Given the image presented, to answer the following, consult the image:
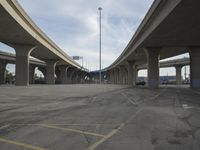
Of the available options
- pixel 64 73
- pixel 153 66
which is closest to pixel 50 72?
pixel 64 73

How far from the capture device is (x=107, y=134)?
7676 millimetres

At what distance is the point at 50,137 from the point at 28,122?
2.79m

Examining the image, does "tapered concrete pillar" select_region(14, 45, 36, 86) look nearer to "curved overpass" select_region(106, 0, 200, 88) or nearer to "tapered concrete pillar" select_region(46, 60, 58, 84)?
"curved overpass" select_region(106, 0, 200, 88)

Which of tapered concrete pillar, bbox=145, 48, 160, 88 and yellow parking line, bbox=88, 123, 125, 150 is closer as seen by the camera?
yellow parking line, bbox=88, 123, 125, 150

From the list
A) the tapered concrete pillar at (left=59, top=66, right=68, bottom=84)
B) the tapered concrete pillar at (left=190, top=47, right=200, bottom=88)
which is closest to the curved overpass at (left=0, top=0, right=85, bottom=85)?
the tapered concrete pillar at (left=190, top=47, right=200, bottom=88)

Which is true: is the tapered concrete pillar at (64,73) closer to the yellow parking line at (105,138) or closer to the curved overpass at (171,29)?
the curved overpass at (171,29)

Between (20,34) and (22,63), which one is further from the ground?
(20,34)

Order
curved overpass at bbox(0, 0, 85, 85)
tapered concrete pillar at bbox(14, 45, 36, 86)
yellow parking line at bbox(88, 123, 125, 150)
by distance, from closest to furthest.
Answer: yellow parking line at bbox(88, 123, 125, 150), curved overpass at bbox(0, 0, 85, 85), tapered concrete pillar at bbox(14, 45, 36, 86)

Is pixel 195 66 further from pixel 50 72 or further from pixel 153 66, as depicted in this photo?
pixel 50 72

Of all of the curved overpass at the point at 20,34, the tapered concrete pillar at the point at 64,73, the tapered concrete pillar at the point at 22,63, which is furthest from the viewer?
the tapered concrete pillar at the point at 64,73

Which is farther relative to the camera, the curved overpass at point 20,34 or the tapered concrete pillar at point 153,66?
the tapered concrete pillar at point 153,66

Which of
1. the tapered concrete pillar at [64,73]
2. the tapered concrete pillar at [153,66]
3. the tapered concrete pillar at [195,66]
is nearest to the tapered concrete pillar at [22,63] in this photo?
the tapered concrete pillar at [153,66]

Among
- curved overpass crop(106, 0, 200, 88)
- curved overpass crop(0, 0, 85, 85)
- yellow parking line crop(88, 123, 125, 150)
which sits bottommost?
yellow parking line crop(88, 123, 125, 150)

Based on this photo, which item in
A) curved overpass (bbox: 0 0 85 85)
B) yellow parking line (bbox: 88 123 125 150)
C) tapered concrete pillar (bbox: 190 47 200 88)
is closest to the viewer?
yellow parking line (bbox: 88 123 125 150)
